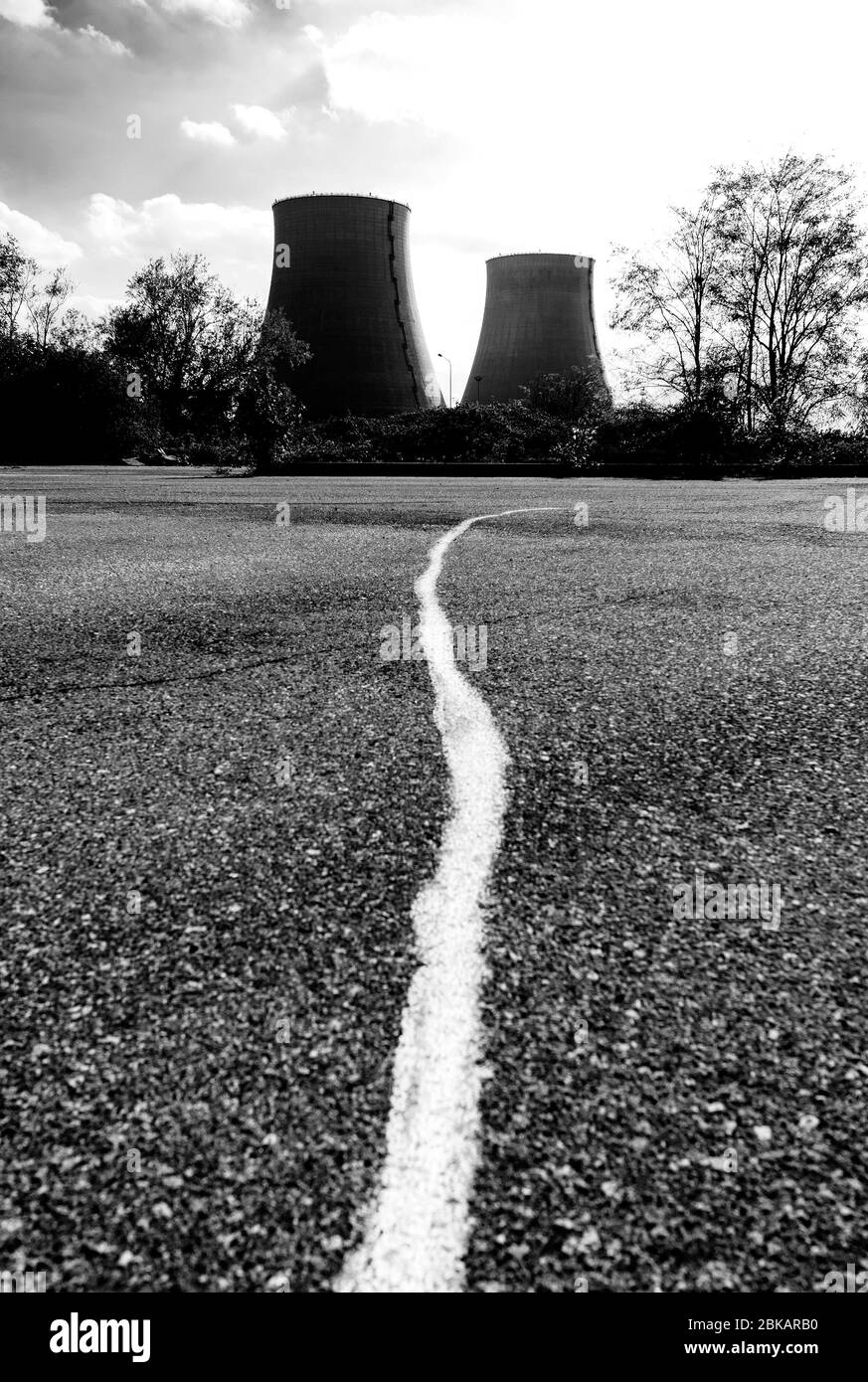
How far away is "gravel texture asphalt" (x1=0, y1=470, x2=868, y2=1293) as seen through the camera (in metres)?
1.16

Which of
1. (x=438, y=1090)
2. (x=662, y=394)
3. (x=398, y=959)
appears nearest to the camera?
(x=438, y=1090)

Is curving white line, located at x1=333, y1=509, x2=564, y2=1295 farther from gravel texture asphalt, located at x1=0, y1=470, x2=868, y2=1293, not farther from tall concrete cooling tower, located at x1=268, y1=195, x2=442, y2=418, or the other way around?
tall concrete cooling tower, located at x1=268, y1=195, x2=442, y2=418

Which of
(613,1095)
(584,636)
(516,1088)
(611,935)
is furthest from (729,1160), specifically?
(584,636)

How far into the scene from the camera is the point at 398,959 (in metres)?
1.65

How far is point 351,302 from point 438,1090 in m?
46.9

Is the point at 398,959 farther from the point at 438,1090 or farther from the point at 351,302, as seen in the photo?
the point at 351,302

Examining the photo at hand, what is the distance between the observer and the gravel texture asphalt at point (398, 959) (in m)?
1.16

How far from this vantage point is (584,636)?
409 centimetres

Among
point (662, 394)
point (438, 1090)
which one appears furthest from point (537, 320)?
point (438, 1090)

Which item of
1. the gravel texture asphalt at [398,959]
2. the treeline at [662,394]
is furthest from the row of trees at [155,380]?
the gravel texture asphalt at [398,959]

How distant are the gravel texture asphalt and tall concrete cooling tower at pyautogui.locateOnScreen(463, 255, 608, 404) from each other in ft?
147

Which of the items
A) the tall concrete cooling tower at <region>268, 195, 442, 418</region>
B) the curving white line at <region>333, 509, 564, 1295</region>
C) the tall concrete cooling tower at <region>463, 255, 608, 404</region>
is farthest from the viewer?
the tall concrete cooling tower at <region>463, 255, 608, 404</region>

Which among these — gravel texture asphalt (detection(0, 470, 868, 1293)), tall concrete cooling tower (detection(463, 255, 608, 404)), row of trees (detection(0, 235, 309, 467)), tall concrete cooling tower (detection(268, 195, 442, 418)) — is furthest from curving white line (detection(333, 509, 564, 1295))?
tall concrete cooling tower (detection(463, 255, 608, 404))

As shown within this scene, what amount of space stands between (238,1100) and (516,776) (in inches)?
51.0
